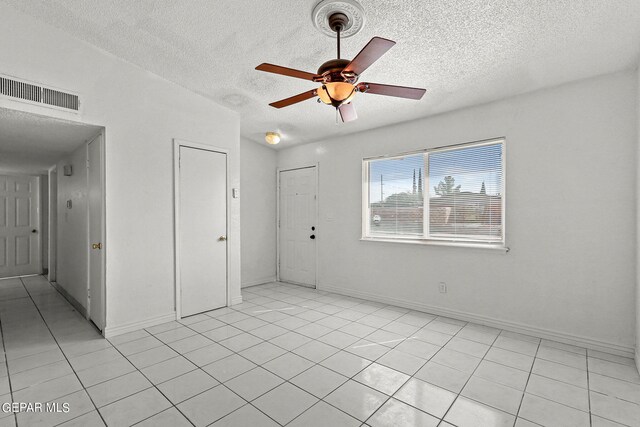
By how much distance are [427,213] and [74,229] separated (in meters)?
4.86

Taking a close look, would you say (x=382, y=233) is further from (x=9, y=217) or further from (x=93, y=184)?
(x=9, y=217)

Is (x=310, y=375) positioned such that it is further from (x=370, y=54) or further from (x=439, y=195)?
(x=439, y=195)

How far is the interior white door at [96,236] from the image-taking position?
3.33 m

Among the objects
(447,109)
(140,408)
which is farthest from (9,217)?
(447,109)

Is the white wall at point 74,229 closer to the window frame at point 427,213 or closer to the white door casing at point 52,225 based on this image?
the white door casing at point 52,225

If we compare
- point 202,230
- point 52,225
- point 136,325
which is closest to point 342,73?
point 202,230

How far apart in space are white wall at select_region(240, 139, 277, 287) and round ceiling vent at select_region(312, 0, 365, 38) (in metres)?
3.32

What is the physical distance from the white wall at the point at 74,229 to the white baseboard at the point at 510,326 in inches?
147

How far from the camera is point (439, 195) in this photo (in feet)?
13.2

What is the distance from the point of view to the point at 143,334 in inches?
131

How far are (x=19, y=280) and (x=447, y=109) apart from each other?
7965mm

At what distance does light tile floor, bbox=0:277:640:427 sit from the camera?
1987mm

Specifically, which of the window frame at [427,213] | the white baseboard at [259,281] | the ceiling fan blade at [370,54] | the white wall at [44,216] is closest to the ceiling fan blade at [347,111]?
the ceiling fan blade at [370,54]

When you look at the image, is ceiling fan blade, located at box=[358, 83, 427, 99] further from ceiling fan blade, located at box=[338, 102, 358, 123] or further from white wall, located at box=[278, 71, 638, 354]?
white wall, located at box=[278, 71, 638, 354]
